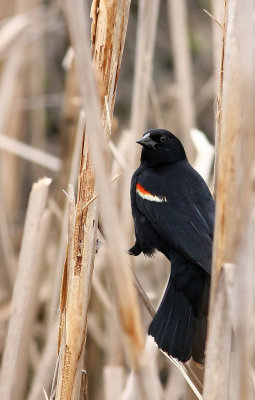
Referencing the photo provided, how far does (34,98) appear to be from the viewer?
3.22 m

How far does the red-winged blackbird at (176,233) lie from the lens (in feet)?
5.07

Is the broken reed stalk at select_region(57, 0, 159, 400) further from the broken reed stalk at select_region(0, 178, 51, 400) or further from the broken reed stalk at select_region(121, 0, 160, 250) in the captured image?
the broken reed stalk at select_region(121, 0, 160, 250)

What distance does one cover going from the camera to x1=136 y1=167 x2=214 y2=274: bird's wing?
166 cm

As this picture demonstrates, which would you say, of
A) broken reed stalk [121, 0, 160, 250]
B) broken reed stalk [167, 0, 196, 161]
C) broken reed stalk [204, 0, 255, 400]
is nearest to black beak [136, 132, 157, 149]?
broken reed stalk [121, 0, 160, 250]

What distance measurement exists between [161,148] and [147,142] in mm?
75

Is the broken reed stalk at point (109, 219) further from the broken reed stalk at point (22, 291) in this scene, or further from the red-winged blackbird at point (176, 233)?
the broken reed stalk at point (22, 291)

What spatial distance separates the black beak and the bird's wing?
0.08 metres

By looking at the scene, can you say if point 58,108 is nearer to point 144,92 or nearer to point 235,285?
point 144,92

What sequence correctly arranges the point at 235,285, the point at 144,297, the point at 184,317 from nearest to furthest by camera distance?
the point at 235,285, the point at 144,297, the point at 184,317

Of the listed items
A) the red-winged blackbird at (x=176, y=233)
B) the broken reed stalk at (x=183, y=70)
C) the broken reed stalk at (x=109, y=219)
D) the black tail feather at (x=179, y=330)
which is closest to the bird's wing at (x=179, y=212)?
the red-winged blackbird at (x=176, y=233)

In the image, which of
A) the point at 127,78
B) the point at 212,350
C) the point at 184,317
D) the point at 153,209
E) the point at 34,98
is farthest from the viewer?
the point at 127,78

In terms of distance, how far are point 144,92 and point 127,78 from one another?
1975 mm

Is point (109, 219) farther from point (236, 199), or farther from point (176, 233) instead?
point (176, 233)

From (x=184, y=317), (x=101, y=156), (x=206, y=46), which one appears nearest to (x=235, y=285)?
(x=101, y=156)
